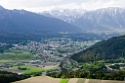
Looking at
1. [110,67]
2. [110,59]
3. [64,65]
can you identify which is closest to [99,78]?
[110,67]

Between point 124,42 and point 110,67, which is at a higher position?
point 124,42

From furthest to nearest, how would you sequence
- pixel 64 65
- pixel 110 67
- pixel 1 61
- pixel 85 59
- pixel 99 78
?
pixel 1 61 → pixel 85 59 → pixel 64 65 → pixel 110 67 → pixel 99 78

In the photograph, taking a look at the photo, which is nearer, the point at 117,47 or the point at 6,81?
the point at 6,81

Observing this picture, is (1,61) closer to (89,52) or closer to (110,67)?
(89,52)

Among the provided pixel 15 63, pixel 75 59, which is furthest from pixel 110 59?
pixel 15 63

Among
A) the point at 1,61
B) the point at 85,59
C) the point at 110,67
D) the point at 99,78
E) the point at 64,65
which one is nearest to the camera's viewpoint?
the point at 99,78

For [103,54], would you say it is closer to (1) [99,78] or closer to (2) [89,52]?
(2) [89,52]
